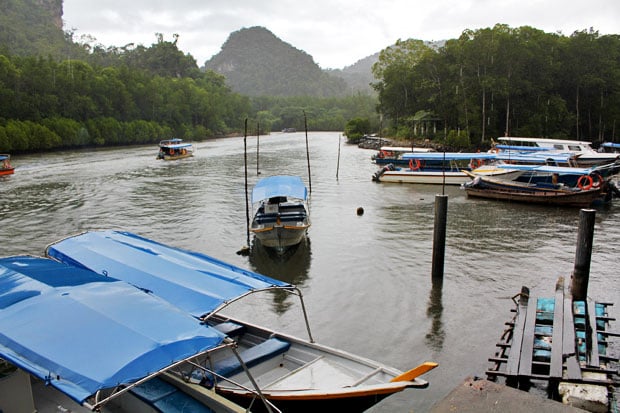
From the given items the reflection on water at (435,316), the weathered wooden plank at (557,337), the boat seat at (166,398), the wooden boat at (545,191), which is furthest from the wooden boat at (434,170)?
the boat seat at (166,398)

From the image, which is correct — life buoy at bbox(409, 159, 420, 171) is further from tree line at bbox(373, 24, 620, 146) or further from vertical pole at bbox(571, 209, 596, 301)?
vertical pole at bbox(571, 209, 596, 301)

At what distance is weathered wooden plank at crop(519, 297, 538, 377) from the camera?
26.1ft

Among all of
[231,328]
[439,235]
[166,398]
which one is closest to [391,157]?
[439,235]

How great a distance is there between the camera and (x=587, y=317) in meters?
10.1

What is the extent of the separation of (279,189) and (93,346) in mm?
13013

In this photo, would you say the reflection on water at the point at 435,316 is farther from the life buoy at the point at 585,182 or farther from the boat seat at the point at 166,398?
A: the life buoy at the point at 585,182

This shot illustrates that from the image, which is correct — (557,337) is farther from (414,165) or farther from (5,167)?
(5,167)

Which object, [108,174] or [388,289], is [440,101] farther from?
[388,289]

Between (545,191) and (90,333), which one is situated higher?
(90,333)

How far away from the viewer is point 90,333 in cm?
598

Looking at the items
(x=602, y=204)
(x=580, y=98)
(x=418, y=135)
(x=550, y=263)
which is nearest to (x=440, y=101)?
(x=418, y=135)

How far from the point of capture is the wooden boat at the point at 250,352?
678cm

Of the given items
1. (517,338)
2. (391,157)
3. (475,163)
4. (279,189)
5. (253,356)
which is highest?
(391,157)

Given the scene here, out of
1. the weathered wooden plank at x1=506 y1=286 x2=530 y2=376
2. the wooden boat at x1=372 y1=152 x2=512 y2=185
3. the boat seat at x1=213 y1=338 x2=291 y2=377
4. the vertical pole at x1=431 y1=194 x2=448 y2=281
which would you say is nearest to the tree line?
the wooden boat at x1=372 y1=152 x2=512 y2=185
